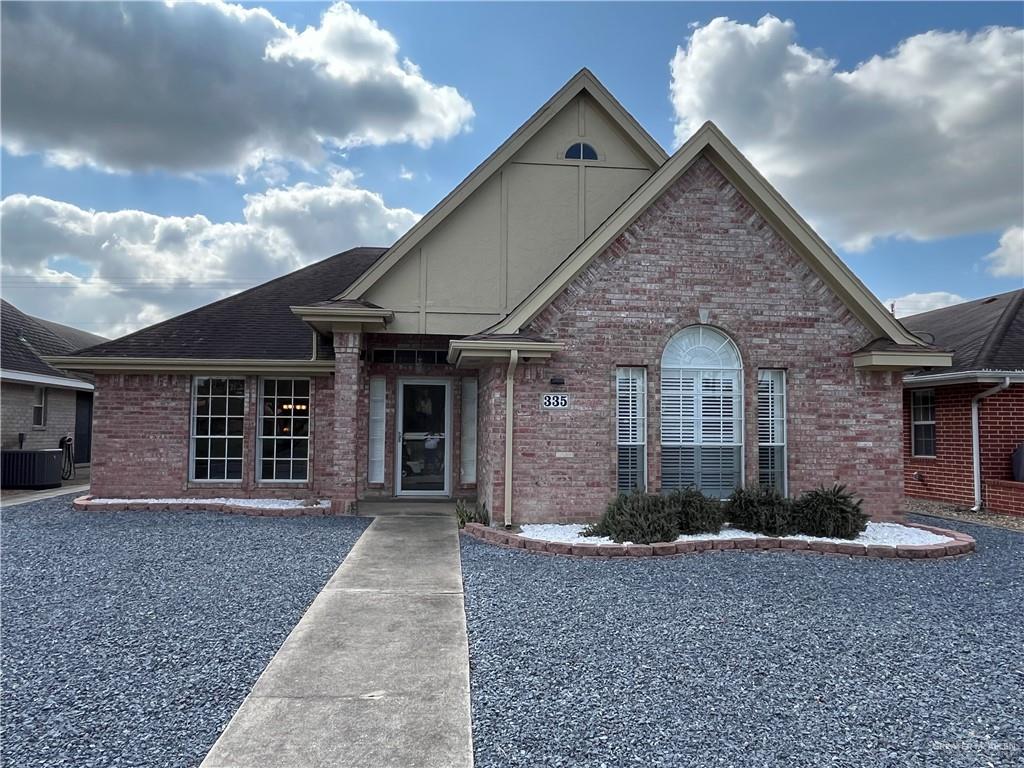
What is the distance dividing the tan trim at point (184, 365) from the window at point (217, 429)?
18.4 inches

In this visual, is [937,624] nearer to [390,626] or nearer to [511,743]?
[511,743]

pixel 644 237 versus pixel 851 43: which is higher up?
pixel 851 43

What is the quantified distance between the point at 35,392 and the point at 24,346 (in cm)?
152

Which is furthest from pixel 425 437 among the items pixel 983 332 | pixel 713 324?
pixel 983 332

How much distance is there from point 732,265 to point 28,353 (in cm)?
1833

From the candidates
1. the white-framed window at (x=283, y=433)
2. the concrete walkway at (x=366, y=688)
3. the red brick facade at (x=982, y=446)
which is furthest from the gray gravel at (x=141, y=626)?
the red brick facade at (x=982, y=446)

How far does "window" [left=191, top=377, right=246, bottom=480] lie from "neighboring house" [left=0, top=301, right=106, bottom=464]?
6997 mm

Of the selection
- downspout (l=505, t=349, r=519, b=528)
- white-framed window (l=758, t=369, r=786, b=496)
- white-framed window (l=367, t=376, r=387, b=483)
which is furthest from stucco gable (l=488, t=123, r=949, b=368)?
white-framed window (l=367, t=376, r=387, b=483)

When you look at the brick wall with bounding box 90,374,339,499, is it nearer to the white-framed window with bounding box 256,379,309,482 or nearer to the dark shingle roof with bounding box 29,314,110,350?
the white-framed window with bounding box 256,379,309,482

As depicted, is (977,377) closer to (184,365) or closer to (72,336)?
(184,365)

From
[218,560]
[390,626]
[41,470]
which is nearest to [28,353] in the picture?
[41,470]

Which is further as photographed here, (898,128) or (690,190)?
(898,128)

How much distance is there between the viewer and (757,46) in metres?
12.5

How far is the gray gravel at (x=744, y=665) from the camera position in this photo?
3.17m
